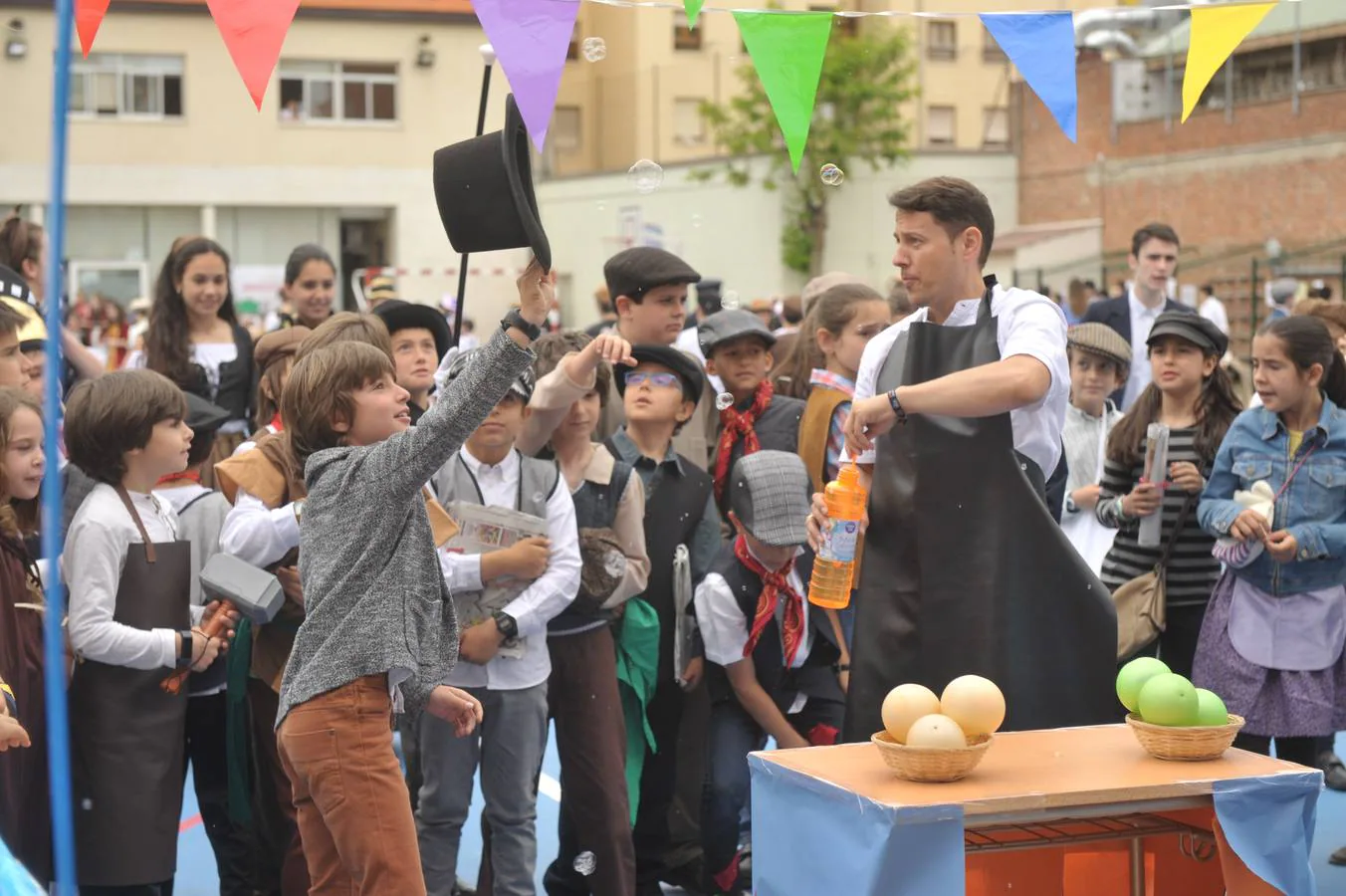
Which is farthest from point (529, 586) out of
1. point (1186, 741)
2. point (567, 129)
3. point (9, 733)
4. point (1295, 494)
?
point (567, 129)

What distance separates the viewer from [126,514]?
14.5 feet

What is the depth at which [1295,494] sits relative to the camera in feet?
17.0

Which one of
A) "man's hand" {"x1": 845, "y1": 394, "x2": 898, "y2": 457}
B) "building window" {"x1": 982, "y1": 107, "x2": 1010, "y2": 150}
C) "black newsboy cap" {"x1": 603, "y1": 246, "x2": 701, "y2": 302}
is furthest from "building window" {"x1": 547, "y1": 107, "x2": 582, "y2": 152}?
"man's hand" {"x1": 845, "y1": 394, "x2": 898, "y2": 457}

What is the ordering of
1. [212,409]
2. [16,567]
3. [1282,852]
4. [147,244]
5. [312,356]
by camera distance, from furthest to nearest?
[147,244]
[212,409]
[16,567]
[312,356]
[1282,852]

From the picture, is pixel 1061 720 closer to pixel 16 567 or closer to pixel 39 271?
pixel 16 567

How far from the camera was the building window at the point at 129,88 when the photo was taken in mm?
36062

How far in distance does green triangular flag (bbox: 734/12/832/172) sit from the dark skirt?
2.07 metres

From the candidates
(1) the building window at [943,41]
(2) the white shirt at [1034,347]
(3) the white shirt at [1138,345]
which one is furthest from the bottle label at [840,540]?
(1) the building window at [943,41]

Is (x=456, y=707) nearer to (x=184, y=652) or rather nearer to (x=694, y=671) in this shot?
(x=184, y=652)

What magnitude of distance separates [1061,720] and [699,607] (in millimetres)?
1375

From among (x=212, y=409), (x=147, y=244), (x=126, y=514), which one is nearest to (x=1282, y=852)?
(x=126, y=514)

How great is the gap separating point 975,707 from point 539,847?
3113 mm

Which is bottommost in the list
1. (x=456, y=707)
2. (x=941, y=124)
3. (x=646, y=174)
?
(x=456, y=707)

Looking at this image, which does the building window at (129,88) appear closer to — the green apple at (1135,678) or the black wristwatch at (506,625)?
the black wristwatch at (506,625)
